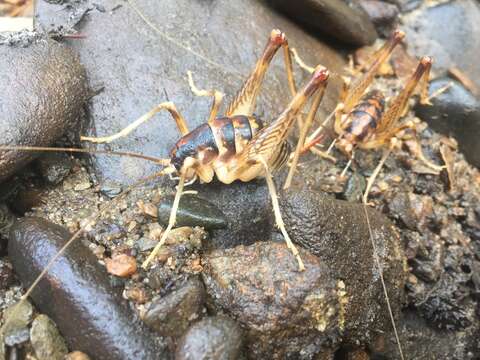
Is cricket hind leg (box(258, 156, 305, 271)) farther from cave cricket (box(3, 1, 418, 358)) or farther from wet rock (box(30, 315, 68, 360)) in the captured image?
wet rock (box(30, 315, 68, 360))

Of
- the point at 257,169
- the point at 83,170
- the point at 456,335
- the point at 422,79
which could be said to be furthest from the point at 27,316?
the point at 422,79

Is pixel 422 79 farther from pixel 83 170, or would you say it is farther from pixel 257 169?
pixel 83 170

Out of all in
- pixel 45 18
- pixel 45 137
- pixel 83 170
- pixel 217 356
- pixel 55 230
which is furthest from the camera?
pixel 45 18

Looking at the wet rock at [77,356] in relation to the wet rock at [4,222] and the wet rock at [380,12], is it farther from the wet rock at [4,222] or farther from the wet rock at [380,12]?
the wet rock at [380,12]

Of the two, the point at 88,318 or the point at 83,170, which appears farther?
the point at 83,170

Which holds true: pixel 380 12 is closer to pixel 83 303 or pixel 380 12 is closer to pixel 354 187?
pixel 354 187

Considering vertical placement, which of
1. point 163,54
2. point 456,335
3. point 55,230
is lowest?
point 456,335

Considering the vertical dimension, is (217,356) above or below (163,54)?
below

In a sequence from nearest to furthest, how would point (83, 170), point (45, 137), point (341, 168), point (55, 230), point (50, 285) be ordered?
point (50, 285), point (55, 230), point (45, 137), point (83, 170), point (341, 168)
